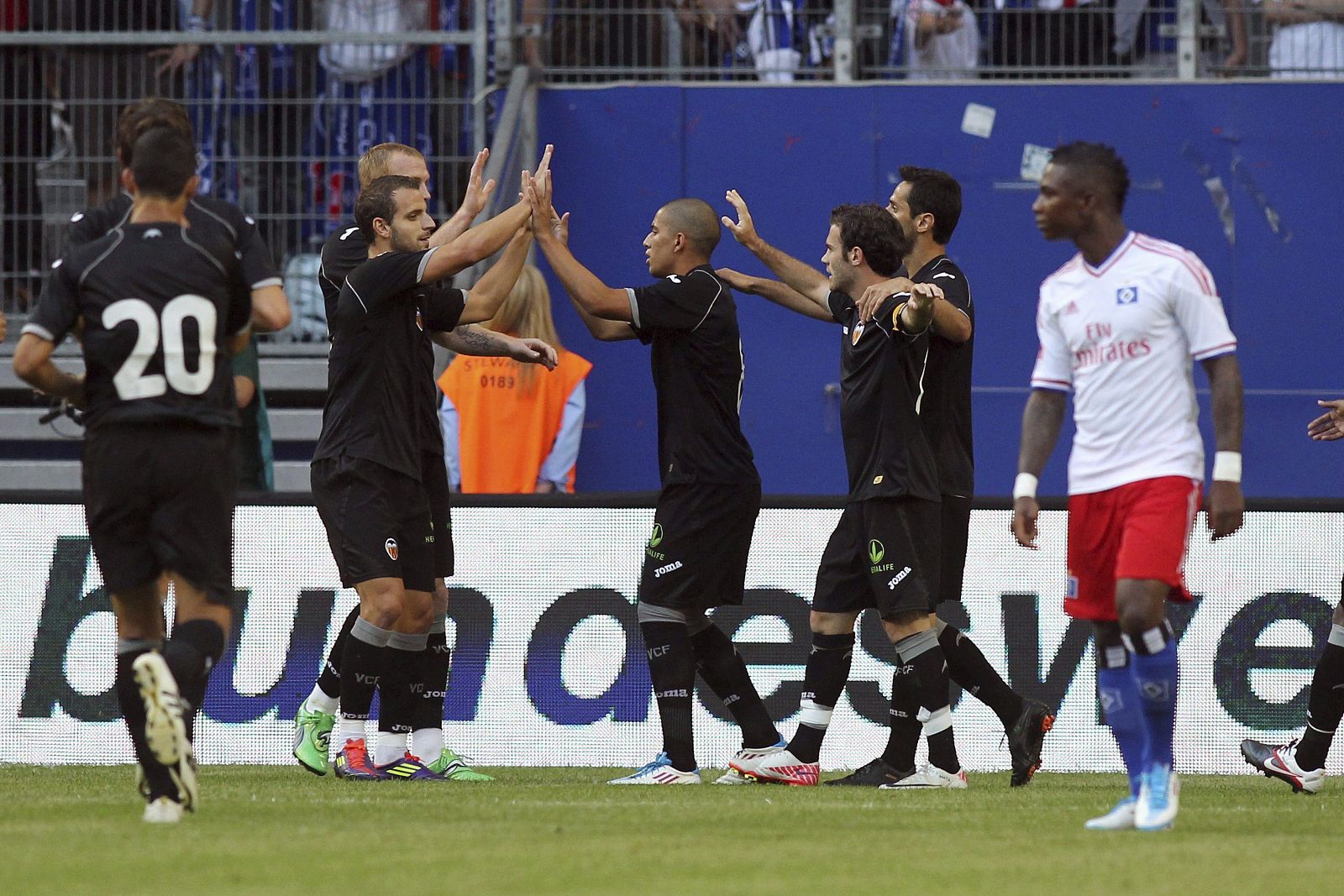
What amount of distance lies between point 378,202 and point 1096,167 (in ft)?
9.86

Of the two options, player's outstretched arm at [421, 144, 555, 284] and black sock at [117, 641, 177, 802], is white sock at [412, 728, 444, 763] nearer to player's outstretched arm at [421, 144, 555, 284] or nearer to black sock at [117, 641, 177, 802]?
player's outstretched arm at [421, 144, 555, 284]

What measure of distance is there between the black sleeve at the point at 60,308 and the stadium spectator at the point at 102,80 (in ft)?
23.3

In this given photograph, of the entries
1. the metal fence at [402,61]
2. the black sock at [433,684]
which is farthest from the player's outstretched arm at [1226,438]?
the metal fence at [402,61]

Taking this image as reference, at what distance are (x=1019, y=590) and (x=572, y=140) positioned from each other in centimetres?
536

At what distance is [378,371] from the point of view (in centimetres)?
757

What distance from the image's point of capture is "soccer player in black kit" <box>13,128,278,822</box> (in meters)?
5.92

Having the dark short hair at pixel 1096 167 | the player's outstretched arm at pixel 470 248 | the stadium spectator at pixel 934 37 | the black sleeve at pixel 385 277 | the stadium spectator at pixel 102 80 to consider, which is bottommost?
the black sleeve at pixel 385 277

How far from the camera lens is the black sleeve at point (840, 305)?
311 inches

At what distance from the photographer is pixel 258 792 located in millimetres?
7137

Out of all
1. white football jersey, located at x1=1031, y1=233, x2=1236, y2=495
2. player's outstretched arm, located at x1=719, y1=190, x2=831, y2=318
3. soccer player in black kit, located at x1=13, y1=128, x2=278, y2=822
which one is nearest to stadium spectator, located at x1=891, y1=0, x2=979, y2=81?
player's outstretched arm, located at x1=719, y1=190, x2=831, y2=318

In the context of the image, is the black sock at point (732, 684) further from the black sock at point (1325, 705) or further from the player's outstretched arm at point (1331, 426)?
the player's outstretched arm at point (1331, 426)

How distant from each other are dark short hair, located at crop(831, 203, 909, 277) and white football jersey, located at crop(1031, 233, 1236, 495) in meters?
1.76

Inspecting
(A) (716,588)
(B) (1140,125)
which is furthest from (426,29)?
(A) (716,588)

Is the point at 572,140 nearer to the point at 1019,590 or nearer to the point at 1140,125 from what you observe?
the point at 1140,125
